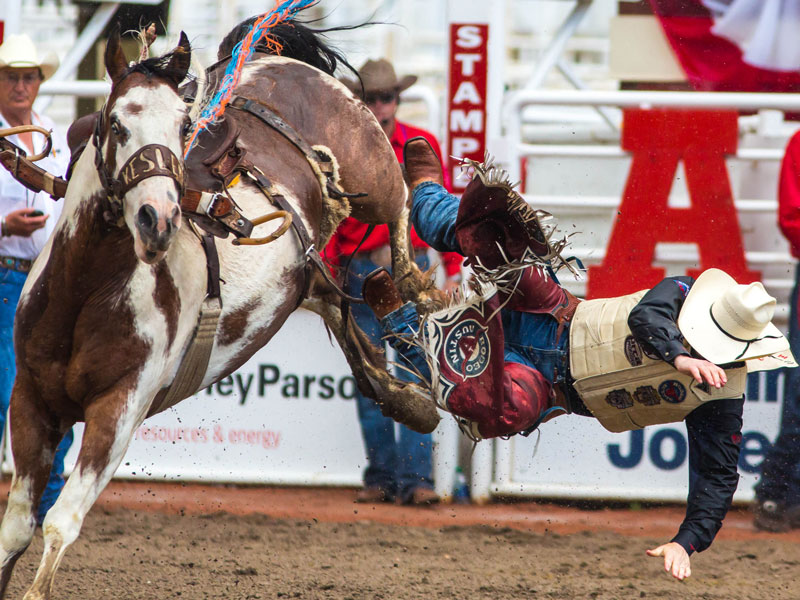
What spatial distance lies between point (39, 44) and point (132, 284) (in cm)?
989

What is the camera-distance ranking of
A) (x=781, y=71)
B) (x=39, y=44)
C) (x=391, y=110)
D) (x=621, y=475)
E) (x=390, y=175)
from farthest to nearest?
(x=39, y=44) → (x=781, y=71) → (x=621, y=475) → (x=391, y=110) → (x=390, y=175)

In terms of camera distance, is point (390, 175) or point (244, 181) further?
point (390, 175)

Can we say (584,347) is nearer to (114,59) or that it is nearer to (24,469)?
(114,59)

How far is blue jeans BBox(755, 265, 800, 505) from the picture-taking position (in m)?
5.03

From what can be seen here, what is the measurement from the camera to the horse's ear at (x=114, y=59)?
289cm

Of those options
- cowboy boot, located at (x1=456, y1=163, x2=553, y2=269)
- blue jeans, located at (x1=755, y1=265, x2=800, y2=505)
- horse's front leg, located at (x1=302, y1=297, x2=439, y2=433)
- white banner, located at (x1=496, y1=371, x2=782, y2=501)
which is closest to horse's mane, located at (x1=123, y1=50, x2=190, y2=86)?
cowboy boot, located at (x1=456, y1=163, x2=553, y2=269)

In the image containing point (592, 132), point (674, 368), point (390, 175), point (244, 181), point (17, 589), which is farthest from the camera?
point (592, 132)

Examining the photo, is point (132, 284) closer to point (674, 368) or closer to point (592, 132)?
point (674, 368)

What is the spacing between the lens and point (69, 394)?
312cm

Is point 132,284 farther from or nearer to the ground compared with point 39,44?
nearer to the ground

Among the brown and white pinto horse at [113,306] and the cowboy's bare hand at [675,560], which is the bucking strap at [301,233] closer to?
the brown and white pinto horse at [113,306]

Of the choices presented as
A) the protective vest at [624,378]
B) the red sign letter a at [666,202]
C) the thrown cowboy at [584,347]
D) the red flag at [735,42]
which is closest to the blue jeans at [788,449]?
the red sign letter a at [666,202]

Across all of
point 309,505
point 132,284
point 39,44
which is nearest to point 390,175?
point 132,284

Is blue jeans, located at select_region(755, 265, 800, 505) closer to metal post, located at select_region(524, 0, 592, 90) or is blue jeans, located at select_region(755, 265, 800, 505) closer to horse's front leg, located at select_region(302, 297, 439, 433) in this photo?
metal post, located at select_region(524, 0, 592, 90)
